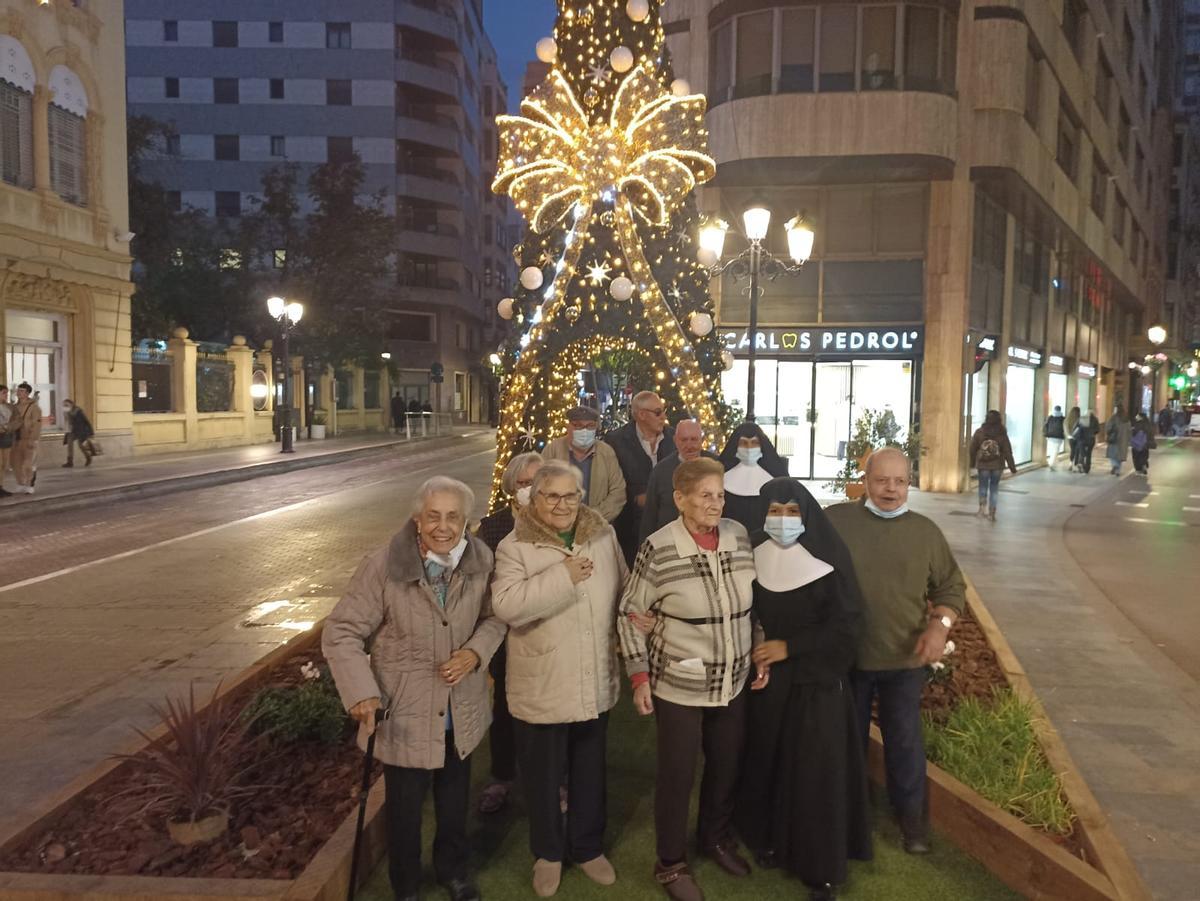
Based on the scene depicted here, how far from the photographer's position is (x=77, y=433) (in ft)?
68.0

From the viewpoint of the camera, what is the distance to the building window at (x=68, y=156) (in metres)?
21.6

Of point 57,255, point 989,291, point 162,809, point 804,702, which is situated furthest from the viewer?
point 57,255

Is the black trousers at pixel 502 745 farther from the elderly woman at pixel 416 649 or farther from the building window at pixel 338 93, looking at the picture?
the building window at pixel 338 93

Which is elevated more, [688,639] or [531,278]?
[531,278]

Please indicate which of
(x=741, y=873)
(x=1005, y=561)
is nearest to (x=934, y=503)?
(x=1005, y=561)

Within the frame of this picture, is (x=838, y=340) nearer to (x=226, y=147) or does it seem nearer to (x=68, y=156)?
(x=68, y=156)

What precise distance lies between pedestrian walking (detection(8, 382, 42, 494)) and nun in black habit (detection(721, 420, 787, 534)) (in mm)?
14856

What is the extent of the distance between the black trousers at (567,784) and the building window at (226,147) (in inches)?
2176

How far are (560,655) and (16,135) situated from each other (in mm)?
22534

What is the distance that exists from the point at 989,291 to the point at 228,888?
19.6 metres

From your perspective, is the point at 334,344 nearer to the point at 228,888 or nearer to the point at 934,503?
the point at 934,503

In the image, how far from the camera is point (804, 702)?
3.50 m

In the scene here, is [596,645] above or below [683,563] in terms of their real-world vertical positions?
below

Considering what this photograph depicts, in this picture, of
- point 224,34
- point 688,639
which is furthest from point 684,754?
point 224,34
